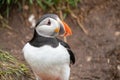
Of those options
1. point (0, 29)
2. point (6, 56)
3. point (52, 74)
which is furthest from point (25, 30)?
point (52, 74)

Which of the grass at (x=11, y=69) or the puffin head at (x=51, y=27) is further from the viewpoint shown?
the grass at (x=11, y=69)

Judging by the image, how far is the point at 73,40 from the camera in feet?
20.1

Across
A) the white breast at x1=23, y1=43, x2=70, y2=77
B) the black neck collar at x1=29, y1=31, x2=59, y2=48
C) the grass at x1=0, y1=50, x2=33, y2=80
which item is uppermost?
the black neck collar at x1=29, y1=31, x2=59, y2=48

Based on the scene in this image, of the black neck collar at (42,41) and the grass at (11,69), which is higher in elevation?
the black neck collar at (42,41)

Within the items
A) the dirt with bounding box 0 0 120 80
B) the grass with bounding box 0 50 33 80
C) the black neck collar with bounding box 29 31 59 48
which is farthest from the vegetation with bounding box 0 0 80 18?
the black neck collar with bounding box 29 31 59 48

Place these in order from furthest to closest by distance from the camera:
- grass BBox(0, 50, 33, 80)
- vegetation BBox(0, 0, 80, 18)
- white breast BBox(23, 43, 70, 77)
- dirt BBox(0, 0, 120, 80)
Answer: vegetation BBox(0, 0, 80, 18) < dirt BBox(0, 0, 120, 80) < grass BBox(0, 50, 33, 80) < white breast BBox(23, 43, 70, 77)

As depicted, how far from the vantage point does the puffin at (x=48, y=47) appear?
4117mm

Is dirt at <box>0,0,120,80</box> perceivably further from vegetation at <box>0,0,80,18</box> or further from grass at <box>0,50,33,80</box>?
grass at <box>0,50,33,80</box>

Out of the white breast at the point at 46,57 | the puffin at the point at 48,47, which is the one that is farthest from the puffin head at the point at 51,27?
the white breast at the point at 46,57

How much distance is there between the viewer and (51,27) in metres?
4.12

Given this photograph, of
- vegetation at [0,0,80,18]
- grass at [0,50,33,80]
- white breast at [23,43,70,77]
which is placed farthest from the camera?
vegetation at [0,0,80,18]

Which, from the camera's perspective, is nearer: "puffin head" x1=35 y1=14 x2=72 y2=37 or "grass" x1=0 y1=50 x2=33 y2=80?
"puffin head" x1=35 y1=14 x2=72 y2=37

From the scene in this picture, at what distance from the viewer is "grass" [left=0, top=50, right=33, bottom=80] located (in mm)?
4746

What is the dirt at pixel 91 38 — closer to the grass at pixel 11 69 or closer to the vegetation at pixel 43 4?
the vegetation at pixel 43 4
